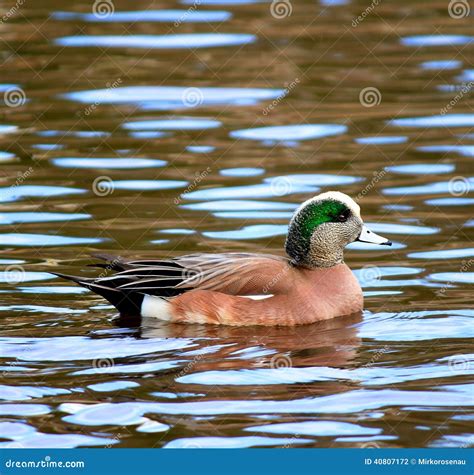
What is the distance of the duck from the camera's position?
1065 cm

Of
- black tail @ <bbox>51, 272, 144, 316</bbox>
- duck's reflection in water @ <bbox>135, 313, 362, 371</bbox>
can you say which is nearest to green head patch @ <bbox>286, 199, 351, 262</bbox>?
duck's reflection in water @ <bbox>135, 313, 362, 371</bbox>

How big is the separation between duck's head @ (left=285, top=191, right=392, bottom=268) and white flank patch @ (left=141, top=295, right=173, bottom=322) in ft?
3.92

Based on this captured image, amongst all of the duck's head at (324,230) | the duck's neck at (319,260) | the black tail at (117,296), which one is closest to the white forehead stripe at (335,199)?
the duck's head at (324,230)

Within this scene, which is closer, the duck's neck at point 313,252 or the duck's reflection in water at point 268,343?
the duck's reflection in water at point 268,343

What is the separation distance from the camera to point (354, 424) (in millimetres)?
8180

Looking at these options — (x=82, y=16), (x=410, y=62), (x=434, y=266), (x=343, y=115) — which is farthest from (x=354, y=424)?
(x=82, y=16)

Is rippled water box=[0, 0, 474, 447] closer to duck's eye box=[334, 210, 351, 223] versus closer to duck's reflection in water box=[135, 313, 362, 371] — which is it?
duck's reflection in water box=[135, 313, 362, 371]

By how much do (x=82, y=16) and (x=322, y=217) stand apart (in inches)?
366

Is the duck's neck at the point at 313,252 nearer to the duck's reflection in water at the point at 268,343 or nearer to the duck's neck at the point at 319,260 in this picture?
the duck's neck at the point at 319,260

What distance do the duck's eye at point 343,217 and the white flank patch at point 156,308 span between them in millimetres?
1598

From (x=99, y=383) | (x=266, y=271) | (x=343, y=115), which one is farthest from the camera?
(x=343, y=115)

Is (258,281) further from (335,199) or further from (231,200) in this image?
Result: (231,200)

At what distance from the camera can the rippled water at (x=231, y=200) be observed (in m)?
8.47

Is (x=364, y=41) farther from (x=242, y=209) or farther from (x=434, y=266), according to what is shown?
(x=434, y=266)
